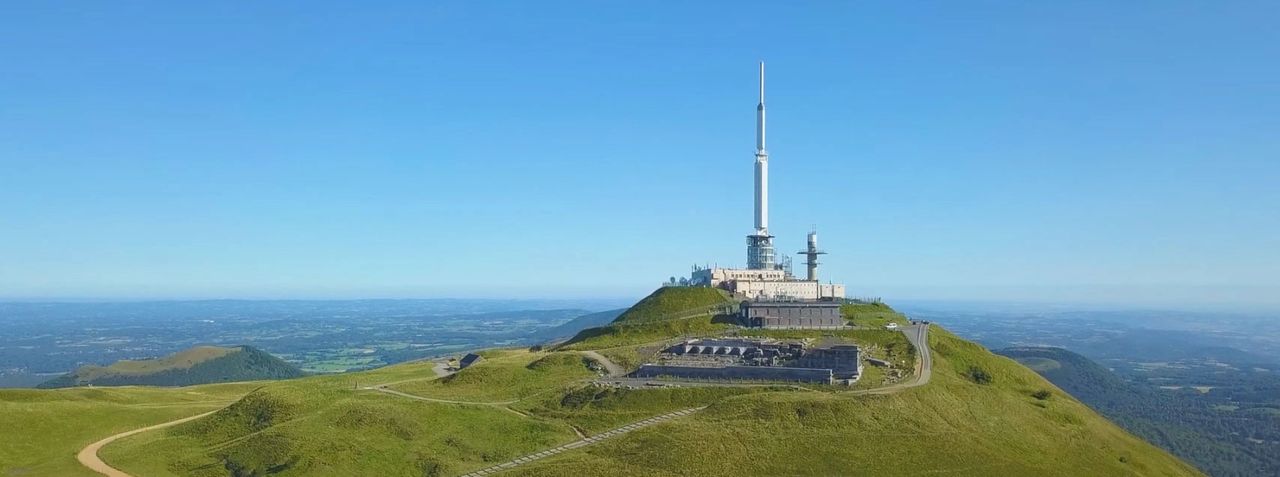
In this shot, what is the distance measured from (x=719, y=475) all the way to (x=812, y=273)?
9326 centimetres

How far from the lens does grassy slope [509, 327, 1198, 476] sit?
6353cm

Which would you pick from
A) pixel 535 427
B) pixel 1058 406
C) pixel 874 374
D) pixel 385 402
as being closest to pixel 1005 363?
pixel 1058 406

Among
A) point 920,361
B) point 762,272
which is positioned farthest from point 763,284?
point 920,361

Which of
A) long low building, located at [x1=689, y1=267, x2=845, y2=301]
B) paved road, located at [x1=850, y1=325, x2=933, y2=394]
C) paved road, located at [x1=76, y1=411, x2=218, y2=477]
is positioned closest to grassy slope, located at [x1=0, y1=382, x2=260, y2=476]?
paved road, located at [x1=76, y1=411, x2=218, y2=477]

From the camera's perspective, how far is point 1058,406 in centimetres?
9106

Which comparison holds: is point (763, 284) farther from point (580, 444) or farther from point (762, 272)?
point (580, 444)

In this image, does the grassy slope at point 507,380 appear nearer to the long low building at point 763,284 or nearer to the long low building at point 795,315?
the long low building at point 795,315

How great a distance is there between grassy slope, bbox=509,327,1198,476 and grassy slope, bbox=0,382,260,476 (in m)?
46.4

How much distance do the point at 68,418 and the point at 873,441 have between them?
8051cm

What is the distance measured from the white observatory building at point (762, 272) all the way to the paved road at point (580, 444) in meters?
63.8

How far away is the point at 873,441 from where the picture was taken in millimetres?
68375

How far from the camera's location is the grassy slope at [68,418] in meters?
74.1

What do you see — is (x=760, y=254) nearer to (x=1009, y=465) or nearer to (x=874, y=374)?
(x=874, y=374)

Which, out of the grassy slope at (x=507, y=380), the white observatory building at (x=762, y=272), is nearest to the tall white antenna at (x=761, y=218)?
the white observatory building at (x=762, y=272)
